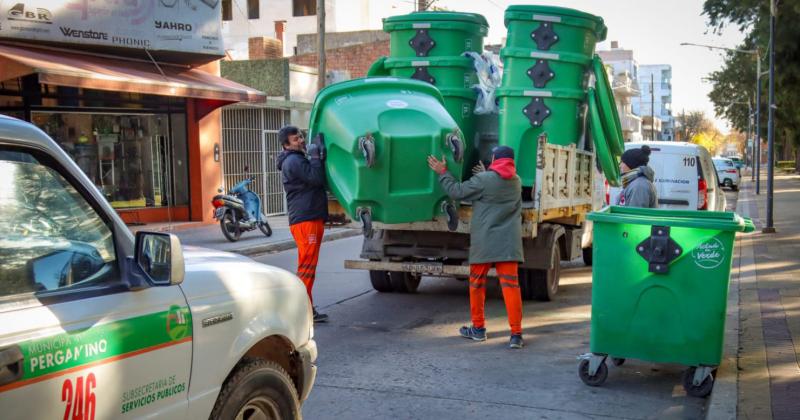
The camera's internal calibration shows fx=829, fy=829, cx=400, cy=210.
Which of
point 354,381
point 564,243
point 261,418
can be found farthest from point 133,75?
point 261,418

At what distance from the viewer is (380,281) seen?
9953 millimetres

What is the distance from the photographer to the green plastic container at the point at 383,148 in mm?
7035

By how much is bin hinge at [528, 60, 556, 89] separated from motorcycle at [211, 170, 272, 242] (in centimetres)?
802

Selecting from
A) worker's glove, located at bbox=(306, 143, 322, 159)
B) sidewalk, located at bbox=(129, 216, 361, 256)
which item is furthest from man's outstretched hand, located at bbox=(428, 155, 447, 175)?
sidewalk, located at bbox=(129, 216, 361, 256)

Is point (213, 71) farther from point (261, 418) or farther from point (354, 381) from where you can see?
point (261, 418)

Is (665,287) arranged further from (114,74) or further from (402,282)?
(114,74)

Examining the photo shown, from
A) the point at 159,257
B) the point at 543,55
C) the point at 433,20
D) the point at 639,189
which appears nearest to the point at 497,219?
the point at 639,189

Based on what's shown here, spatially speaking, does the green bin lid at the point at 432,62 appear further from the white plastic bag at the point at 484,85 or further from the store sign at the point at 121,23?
the store sign at the point at 121,23

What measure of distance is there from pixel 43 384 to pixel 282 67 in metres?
20.6

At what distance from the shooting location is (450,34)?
9484mm

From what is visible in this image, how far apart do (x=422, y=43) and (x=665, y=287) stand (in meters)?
4.80

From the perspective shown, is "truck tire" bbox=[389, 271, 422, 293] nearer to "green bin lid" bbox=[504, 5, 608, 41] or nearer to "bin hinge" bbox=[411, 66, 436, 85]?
"bin hinge" bbox=[411, 66, 436, 85]

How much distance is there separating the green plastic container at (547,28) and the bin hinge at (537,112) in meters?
0.57

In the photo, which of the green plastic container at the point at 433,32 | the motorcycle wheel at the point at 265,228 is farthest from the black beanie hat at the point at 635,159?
the motorcycle wheel at the point at 265,228
